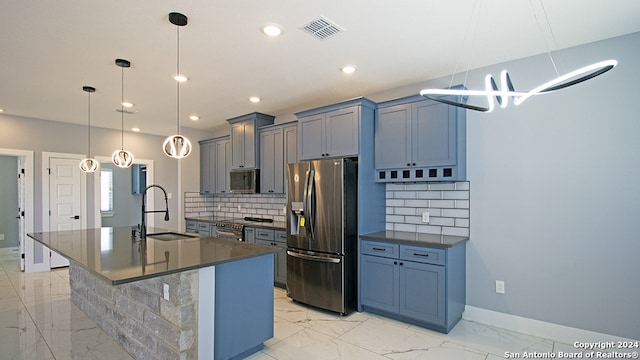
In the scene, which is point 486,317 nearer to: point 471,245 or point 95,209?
point 471,245

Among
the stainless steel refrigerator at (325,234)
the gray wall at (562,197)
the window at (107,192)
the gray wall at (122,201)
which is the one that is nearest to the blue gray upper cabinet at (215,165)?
the stainless steel refrigerator at (325,234)

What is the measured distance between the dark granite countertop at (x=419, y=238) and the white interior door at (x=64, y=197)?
211 inches

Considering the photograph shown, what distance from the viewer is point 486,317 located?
132 inches

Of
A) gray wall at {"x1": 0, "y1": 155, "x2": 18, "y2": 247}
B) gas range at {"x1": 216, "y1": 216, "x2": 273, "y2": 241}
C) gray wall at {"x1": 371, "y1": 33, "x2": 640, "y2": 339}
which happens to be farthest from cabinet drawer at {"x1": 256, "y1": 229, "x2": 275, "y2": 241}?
gray wall at {"x1": 0, "y1": 155, "x2": 18, "y2": 247}

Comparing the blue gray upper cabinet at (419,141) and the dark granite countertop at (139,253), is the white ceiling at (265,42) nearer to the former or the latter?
the blue gray upper cabinet at (419,141)

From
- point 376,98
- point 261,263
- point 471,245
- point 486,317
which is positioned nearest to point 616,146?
point 471,245

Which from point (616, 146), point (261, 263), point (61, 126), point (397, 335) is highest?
point (61, 126)

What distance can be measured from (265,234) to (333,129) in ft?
5.98

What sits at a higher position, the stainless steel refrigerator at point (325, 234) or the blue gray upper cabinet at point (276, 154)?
the blue gray upper cabinet at point (276, 154)

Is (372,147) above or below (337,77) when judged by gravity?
below

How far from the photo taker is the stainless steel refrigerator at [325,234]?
3611 mm

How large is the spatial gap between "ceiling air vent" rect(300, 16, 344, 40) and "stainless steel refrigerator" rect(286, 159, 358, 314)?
4.46ft

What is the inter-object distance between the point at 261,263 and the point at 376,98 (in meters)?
2.59

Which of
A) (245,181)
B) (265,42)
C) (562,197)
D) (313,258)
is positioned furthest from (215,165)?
(562,197)
